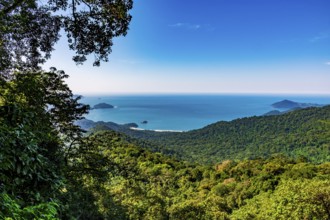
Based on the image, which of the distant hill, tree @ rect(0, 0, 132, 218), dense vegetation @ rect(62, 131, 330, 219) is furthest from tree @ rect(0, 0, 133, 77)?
the distant hill

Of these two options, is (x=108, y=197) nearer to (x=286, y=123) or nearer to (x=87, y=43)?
(x=87, y=43)

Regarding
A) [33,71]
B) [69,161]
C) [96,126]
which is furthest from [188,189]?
[96,126]

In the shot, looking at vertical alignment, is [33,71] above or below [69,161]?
above

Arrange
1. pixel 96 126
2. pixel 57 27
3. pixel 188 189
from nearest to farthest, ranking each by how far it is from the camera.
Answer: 1. pixel 57 27
2. pixel 188 189
3. pixel 96 126

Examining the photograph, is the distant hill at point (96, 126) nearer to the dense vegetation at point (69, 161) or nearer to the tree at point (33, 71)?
the dense vegetation at point (69, 161)

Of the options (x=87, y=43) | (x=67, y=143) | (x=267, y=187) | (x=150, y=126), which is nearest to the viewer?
(x=87, y=43)

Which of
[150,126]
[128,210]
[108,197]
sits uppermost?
[108,197]

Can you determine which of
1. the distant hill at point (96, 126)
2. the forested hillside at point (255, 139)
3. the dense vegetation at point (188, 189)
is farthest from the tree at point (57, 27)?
the forested hillside at point (255, 139)

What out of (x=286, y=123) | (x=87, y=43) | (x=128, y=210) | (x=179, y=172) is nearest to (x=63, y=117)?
(x=87, y=43)

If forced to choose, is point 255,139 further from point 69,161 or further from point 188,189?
point 69,161
